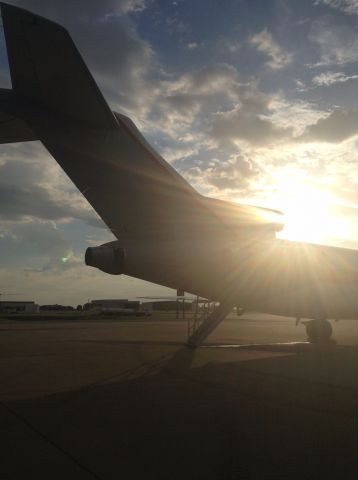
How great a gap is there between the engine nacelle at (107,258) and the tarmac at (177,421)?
2163 mm

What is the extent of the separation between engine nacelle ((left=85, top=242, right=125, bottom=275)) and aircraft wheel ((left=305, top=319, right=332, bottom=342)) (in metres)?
10.1

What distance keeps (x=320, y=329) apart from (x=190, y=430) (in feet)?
43.9

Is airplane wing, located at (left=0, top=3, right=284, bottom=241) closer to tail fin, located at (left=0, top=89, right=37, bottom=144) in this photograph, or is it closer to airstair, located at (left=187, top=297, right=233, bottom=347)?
tail fin, located at (left=0, top=89, right=37, bottom=144)

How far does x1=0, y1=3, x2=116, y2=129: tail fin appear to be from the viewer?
20.8 feet

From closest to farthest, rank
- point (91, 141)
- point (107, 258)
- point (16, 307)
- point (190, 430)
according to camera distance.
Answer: point (190, 430) < point (91, 141) < point (107, 258) < point (16, 307)

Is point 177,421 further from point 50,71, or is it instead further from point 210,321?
point 210,321

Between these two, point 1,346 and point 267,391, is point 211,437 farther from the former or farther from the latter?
point 1,346

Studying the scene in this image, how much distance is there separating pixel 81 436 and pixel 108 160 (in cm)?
629

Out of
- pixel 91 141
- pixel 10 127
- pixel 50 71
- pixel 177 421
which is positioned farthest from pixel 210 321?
pixel 50 71

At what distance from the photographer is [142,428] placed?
4.89m

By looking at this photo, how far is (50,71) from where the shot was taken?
723 centimetres

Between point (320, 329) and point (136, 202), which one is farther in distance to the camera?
point (320, 329)

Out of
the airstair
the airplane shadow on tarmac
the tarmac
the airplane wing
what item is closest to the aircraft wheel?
the airstair

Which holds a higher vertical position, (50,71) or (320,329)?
(50,71)
